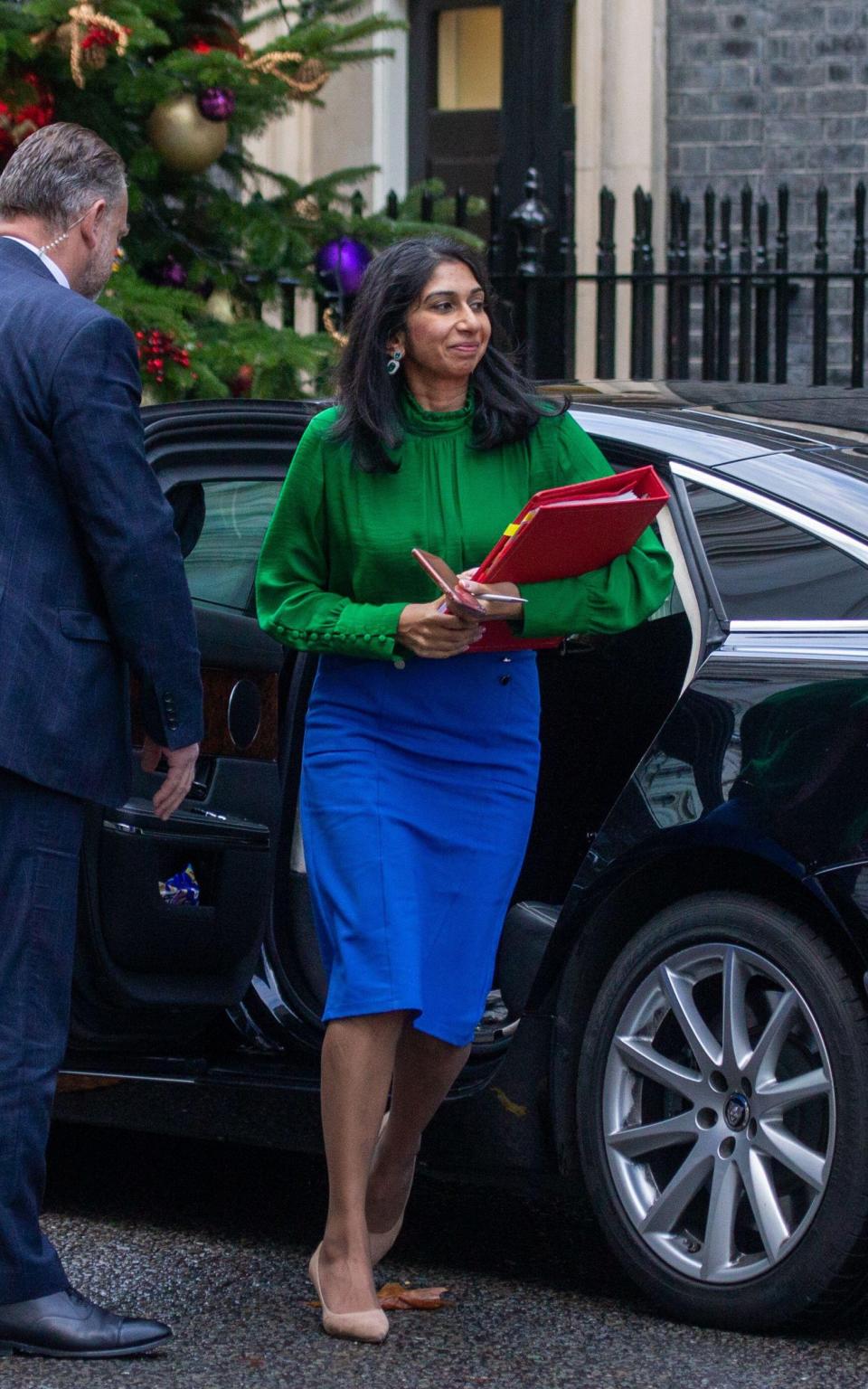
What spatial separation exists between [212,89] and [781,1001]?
4.22 metres

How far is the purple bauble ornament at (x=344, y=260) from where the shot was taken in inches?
290

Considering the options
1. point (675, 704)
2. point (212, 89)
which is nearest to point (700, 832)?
point (675, 704)

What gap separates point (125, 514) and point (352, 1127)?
104cm

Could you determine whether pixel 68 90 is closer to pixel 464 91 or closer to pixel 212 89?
pixel 212 89

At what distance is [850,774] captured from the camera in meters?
3.50

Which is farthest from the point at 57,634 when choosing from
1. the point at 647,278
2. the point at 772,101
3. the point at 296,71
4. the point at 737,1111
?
the point at 772,101

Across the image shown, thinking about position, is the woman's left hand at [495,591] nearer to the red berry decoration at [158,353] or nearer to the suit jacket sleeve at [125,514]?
the suit jacket sleeve at [125,514]

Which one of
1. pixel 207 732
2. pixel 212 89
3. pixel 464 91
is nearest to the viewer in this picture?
pixel 207 732

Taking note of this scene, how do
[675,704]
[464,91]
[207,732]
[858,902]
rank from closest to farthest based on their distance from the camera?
[858,902] < [675,704] < [207,732] < [464,91]

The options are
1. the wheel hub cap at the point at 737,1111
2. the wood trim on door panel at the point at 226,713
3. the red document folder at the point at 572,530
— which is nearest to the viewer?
the red document folder at the point at 572,530

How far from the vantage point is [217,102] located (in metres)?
6.91

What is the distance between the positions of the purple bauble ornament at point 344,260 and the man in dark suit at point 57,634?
12.2 ft

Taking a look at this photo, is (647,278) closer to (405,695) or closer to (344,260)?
(344,260)

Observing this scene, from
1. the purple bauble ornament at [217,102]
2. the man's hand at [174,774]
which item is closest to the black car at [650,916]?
the man's hand at [174,774]
